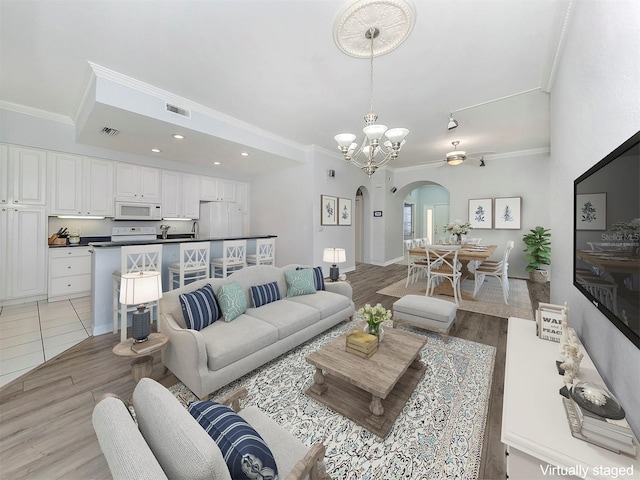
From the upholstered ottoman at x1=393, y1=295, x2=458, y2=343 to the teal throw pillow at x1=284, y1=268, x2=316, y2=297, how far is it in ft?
3.63

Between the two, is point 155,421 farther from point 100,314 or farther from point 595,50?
point 100,314

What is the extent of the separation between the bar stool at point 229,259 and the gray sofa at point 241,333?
4.22 feet

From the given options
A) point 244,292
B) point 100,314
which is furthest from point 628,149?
point 100,314

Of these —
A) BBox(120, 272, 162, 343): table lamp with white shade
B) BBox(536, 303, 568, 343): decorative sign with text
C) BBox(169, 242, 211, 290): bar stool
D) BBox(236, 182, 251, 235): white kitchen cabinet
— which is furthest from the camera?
BBox(236, 182, 251, 235): white kitchen cabinet

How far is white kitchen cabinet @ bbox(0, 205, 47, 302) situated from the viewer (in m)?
3.80

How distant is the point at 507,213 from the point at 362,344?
6.04 meters

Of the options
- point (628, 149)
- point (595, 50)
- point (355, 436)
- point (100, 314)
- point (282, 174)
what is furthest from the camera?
point (282, 174)

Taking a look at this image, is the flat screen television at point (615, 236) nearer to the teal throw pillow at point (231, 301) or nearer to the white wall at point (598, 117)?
the white wall at point (598, 117)

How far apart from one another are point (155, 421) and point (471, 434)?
184cm

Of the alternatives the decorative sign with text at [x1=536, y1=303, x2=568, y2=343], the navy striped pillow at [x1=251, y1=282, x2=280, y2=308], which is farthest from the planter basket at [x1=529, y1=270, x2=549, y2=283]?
the navy striped pillow at [x1=251, y1=282, x2=280, y2=308]

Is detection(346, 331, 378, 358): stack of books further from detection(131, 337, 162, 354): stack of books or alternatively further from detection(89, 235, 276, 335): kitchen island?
detection(89, 235, 276, 335): kitchen island

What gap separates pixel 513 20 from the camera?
2121mm

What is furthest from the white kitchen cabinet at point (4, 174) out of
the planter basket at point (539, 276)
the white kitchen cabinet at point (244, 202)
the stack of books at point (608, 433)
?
the planter basket at point (539, 276)

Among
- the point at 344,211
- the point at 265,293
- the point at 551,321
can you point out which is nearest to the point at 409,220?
the point at 344,211
